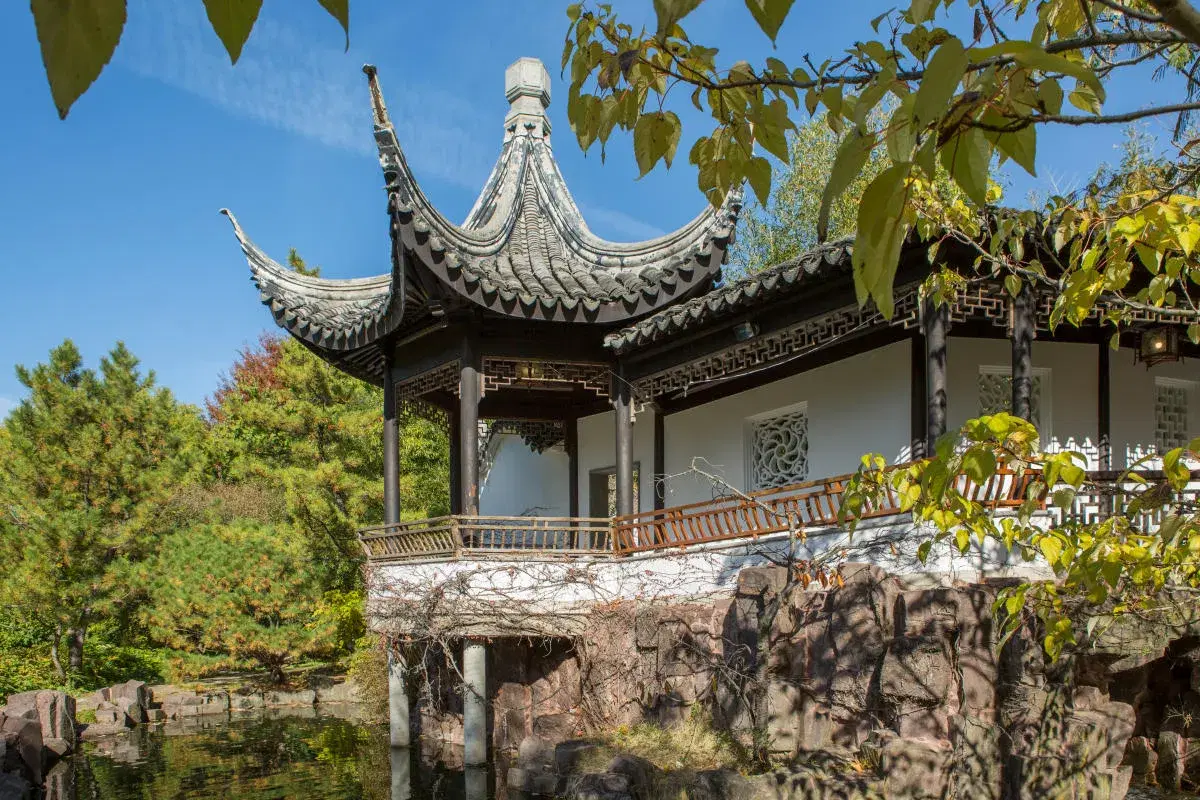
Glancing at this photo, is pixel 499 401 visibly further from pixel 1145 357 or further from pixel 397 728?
pixel 1145 357

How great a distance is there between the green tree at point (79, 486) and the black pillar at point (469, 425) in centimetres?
854

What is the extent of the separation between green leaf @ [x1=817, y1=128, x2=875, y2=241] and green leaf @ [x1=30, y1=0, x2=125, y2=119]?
0.64m

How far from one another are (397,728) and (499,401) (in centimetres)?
389

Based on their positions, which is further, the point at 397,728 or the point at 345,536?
the point at 345,536

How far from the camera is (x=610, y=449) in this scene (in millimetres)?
12211

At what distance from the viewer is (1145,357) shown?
313 inches

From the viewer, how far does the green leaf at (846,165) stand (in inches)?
41.7

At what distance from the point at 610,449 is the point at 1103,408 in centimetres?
538

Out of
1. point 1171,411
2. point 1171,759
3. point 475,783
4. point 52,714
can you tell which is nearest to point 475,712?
point 475,783

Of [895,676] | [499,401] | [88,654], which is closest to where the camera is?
[895,676]

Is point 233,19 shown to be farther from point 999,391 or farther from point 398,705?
point 398,705

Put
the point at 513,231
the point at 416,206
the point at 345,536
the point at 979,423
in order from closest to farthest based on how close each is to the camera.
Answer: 1. the point at 979,423
2. the point at 416,206
3. the point at 513,231
4. the point at 345,536

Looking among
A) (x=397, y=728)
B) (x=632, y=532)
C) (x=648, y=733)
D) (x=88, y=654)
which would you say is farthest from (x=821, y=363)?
(x=88, y=654)

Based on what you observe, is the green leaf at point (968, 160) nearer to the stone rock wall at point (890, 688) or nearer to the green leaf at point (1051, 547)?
the green leaf at point (1051, 547)
